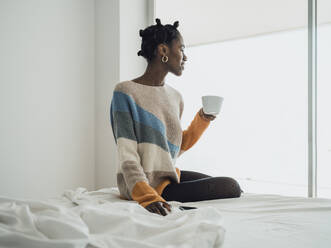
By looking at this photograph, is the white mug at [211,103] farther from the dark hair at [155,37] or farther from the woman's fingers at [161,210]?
the woman's fingers at [161,210]

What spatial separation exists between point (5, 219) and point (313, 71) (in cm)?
200

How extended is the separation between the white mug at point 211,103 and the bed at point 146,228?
534 mm

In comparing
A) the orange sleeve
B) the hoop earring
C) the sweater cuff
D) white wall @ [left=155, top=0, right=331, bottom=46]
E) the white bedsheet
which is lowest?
the sweater cuff

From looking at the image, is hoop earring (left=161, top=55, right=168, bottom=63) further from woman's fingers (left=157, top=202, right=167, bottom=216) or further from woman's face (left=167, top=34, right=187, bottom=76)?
woman's fingers (left=157, top=202, right=167, bottom=216)

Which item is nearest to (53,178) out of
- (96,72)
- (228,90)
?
(96,72)

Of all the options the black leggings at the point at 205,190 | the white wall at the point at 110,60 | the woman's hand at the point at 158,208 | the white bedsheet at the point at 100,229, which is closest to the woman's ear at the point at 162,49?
the black leggings at the point at 205,190

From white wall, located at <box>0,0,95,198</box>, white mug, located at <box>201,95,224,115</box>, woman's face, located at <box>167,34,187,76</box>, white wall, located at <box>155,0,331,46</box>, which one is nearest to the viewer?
white mug, located at <box>201,95,224,115</box>

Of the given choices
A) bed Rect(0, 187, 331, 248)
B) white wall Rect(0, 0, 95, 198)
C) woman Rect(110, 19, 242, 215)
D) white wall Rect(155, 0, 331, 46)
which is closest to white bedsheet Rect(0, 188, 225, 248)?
bed Rect(0, 187, 331, 248)

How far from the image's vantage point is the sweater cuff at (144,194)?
41.1 inches

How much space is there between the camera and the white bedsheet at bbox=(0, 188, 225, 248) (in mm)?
584

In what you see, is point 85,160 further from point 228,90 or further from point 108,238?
point 108,238

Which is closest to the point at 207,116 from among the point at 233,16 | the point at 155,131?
the point at 155,131

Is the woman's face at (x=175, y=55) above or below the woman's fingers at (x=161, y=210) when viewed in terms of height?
above

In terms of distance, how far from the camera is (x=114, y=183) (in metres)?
2.54
